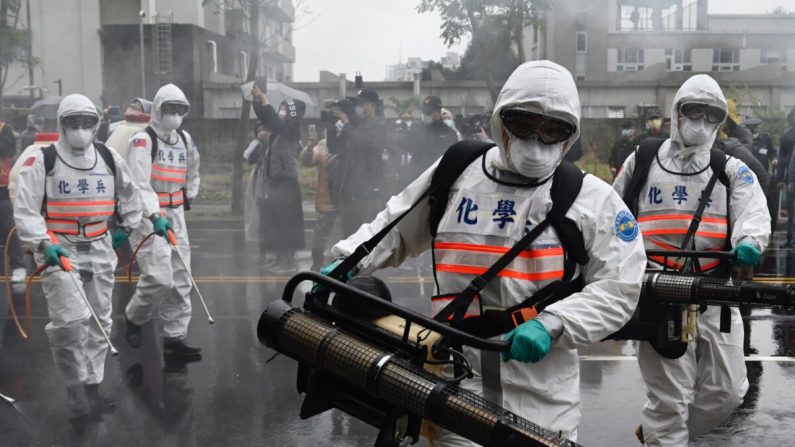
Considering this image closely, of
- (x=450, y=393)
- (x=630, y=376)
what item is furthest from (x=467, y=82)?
(x=450, y=393)

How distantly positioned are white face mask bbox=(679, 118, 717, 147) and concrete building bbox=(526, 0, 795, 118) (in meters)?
9.61

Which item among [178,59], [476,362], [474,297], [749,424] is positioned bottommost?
[749,424]

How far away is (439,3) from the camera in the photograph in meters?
13.1

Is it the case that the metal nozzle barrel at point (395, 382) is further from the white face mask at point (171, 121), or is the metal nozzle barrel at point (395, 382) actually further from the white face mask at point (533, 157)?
the white face mask at point (171, 121)

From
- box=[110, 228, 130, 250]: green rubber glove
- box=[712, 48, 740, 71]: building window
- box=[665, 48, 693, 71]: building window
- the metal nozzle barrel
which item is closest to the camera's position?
the metal nozzle barrel

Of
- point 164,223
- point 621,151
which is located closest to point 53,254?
point 164,223

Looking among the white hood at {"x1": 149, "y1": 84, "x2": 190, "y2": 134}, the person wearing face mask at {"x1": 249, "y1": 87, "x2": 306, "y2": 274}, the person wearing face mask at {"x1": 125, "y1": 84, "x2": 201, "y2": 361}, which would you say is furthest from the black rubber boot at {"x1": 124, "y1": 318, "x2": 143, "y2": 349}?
the person wearing face mask at {"x1": 249, "y1": 87, "x2": 306, "y2": 274}

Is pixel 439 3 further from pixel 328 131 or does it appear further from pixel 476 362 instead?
pixel 476 362

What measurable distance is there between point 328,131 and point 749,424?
652 centimetres

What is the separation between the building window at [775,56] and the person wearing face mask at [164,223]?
1432cm

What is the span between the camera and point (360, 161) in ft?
34.2

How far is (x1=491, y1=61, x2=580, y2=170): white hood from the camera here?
2.93m

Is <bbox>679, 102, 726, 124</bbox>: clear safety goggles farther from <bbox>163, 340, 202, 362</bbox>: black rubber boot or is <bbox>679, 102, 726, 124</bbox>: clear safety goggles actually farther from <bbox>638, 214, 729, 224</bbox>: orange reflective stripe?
<bbox>163, 340, 202, 362</bbox>: black rubber boot

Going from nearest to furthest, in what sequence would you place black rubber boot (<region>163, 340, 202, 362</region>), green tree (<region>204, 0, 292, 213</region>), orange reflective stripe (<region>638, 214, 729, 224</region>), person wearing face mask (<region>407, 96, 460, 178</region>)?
orange reflective stripe (<region>638, 214, 729, 224</region>), black rubber boot (<region>163, 340, 202, 362</region>), person wearing face mask (<region>407, 96, 460, 178</region>), green tree (<region>204, 0, 292, 213</region>)
